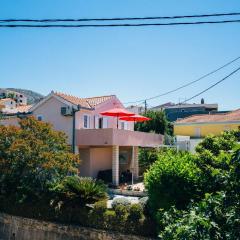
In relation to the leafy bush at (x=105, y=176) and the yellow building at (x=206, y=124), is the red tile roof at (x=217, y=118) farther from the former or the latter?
the leafy bush at (x=105, y=176)

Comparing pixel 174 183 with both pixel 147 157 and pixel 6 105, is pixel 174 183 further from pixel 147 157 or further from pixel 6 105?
pixel 6 105

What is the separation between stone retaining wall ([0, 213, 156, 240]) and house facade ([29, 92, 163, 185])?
33.7 feet

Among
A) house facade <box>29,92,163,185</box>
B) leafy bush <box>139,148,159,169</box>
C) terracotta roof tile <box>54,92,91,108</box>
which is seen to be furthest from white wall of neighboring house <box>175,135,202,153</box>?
terracotta roof tile <box>54,92,91,108</box>

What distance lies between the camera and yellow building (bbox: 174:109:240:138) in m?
41.8

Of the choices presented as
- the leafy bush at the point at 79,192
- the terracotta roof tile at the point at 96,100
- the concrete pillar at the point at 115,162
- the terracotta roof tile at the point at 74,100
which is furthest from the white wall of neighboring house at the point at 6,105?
the leafy bush at the point at 79,192

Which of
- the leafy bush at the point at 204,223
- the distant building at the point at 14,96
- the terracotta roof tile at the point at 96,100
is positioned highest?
the distant building at the point at 14,96

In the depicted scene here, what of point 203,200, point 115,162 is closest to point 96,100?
point 115,162

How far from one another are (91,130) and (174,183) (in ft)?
47.9

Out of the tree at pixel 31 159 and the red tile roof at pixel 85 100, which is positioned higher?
the red tile roof at pixel 85 100

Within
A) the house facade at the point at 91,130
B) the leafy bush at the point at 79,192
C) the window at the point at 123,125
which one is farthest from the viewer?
the window at the point at 123,125

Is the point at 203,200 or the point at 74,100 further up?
the point at 74,100

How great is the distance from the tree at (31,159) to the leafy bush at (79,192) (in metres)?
1.02

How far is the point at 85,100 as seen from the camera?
32.0m

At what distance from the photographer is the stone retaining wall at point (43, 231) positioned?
15673mm
